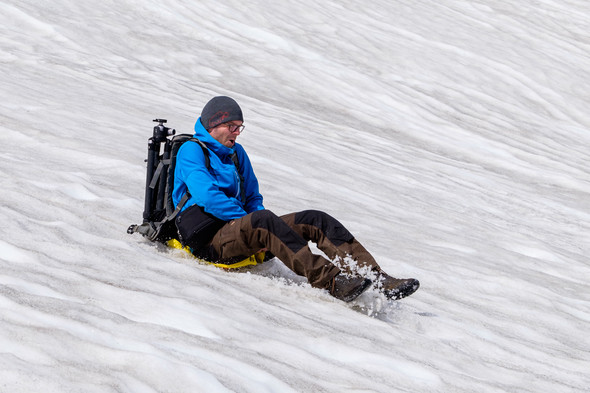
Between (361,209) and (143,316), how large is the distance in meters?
4.64

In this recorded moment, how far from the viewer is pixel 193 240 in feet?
15.5

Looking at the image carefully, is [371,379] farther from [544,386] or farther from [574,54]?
[574,54]

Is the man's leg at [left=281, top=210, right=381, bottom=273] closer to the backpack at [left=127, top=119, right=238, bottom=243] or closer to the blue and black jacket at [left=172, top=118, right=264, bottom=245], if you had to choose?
the blue and black jacket at [left=172, top=118, right=264, bottom=245]

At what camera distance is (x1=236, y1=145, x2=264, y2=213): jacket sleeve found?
511 cm

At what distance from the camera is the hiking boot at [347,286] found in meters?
4.18

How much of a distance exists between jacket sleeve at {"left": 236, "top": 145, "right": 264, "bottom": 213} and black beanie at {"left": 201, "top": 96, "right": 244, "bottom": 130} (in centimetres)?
31

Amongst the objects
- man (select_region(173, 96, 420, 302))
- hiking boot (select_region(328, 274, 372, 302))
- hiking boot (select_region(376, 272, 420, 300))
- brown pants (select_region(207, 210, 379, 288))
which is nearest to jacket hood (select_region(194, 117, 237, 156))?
man (select_region(173, 96, 420, 302))

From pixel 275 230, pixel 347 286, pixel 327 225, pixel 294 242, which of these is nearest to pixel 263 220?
pixel 275 230

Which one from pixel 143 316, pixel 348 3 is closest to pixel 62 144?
pixel 143 316

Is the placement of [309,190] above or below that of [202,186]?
below

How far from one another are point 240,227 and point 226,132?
0.68 m

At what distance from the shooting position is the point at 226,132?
484cm

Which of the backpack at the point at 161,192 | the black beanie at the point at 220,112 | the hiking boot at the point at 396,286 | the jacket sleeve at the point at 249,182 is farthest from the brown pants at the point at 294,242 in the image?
the black beanie at the point at 220,112

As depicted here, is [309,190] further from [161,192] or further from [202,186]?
[202,186]
